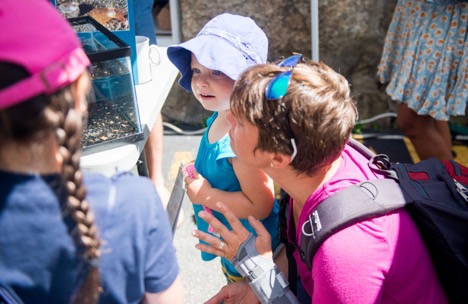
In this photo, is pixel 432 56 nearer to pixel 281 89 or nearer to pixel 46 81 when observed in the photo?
pixel 281 89

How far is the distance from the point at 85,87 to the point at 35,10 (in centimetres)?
15

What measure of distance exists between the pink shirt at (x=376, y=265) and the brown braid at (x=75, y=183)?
0.63 metres

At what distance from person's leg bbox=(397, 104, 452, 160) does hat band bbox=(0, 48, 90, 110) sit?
8.84 ft

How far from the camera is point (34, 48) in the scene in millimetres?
763

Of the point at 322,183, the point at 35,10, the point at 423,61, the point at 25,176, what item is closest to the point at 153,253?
the point at 25,176

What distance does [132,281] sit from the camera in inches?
38.3

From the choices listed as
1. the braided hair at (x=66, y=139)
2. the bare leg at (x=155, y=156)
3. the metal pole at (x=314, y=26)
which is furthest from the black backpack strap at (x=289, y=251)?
the metal pole at (x=314, y=26)

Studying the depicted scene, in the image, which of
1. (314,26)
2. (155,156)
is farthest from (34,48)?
(314,26)

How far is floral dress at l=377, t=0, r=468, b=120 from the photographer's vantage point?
2854 mm

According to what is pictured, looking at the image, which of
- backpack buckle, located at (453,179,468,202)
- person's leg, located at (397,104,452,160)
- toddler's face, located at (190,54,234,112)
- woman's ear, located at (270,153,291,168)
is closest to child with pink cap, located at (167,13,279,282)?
toddler's face, located at (190,54,234,112)

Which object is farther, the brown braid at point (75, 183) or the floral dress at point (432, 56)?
the floral dress at point (432, 56)

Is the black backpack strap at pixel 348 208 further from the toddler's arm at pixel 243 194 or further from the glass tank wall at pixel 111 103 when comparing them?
the glass tank wall at pixel 111 103

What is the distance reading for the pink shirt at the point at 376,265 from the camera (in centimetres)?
126

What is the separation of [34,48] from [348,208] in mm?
839
